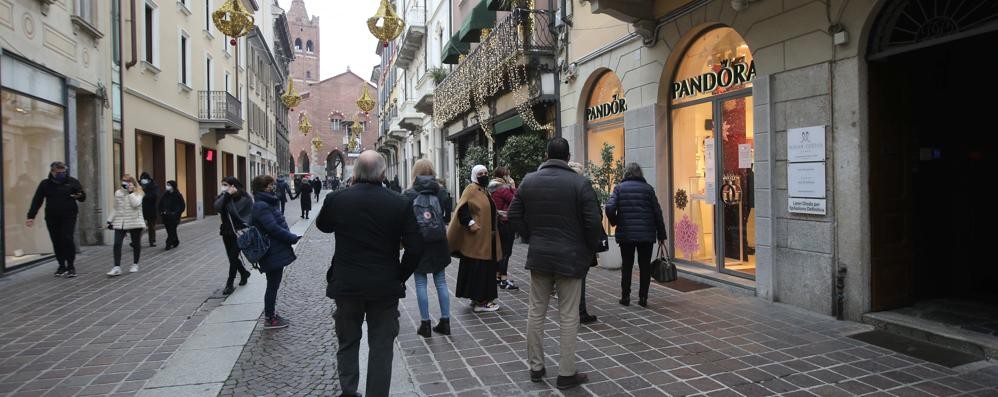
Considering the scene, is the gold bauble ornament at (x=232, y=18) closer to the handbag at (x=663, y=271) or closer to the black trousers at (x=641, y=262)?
the black trousers at (x=641, y=262)

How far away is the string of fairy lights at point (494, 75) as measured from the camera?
41.5 ft

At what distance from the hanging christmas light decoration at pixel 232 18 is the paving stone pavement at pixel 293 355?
6.97 m

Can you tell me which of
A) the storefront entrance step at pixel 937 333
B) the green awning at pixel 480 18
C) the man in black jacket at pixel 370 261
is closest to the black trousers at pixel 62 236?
the man in black jacket at pixel 370 261

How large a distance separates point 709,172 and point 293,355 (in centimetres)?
594

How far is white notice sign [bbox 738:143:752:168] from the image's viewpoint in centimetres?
756

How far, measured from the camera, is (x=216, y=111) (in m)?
22.0

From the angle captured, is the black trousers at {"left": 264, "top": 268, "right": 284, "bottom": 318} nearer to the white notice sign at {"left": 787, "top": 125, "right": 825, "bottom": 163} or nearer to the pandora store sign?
the white notice sign at {"left": 787, "top": 125, "right": 825, "bottom": 163}

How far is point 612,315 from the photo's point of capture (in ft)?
20.7

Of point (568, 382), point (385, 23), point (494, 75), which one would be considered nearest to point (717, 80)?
point (568, 382)

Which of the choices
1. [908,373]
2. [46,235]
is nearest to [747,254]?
[908,373]

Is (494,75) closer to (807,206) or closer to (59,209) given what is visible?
(59,209)

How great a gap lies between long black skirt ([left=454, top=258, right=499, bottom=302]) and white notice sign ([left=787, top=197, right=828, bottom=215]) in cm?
322

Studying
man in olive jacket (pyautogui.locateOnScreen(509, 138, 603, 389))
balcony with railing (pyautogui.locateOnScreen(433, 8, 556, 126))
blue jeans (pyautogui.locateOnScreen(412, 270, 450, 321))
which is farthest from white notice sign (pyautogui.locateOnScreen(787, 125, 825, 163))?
balcony with railing (pyautogui.locateOnScreen(433, 8, 556, 126))

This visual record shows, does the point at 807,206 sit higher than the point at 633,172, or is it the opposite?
the point at 633,172
